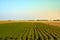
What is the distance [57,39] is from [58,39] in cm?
11

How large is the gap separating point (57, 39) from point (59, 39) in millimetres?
212

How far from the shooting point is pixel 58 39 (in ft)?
44.7

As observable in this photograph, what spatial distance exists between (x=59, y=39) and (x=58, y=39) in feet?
0.35

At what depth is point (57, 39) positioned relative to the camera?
1361 cm

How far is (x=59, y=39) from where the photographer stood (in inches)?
535
